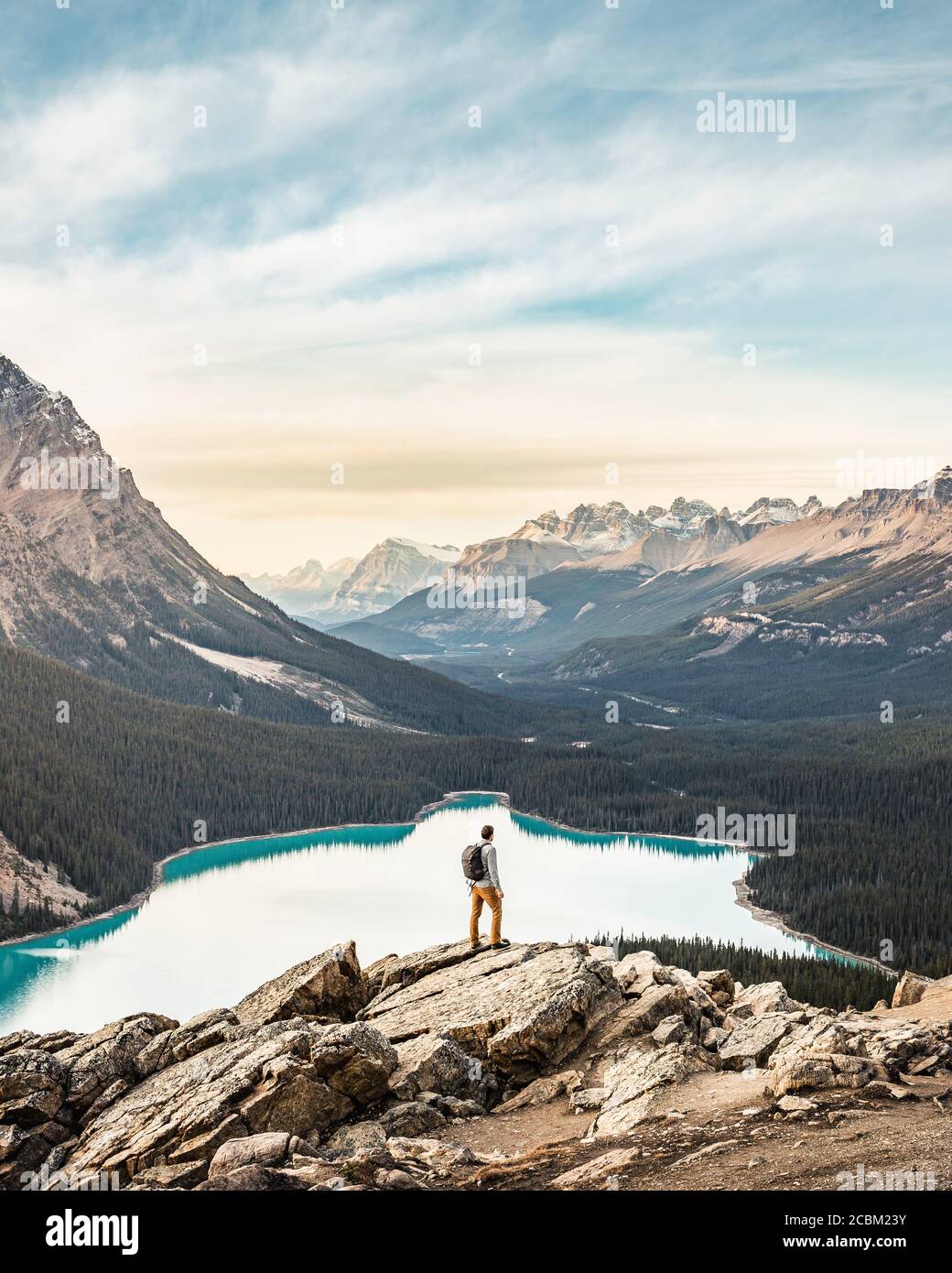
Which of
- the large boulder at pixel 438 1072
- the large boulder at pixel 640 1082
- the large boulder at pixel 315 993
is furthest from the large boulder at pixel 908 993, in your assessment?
the large boulder at pixel 438 1072

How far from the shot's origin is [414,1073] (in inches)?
1107

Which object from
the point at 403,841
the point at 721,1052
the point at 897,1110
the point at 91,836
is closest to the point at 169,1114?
the point at 721,1052

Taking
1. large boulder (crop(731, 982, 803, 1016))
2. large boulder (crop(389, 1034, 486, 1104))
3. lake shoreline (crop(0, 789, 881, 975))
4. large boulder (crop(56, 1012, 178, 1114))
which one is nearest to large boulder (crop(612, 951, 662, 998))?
large boulder (crop(731, 982, 803, 1016))

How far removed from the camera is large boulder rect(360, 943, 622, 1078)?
29.8 meters

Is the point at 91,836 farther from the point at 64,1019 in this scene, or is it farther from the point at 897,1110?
the point at 897,1110

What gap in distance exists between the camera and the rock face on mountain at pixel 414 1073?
2403 centimetres

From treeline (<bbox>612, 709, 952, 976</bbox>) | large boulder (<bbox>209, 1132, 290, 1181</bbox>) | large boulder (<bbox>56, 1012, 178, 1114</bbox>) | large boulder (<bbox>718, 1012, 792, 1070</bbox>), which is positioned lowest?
treeline (<bbox>612, 709, 952, 976</bbox>)

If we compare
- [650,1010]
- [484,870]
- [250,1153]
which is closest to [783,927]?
[650,1010]

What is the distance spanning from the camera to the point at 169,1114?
27.2 m

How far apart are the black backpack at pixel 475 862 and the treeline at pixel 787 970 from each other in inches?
2191

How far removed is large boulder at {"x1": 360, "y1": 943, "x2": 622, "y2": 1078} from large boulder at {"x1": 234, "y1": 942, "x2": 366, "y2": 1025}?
983 millimetres

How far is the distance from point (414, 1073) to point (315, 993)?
24.8 feet

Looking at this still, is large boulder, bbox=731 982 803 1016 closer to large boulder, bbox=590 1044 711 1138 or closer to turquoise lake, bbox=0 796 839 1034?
large boulder, bbox=590 1044 711 1138
